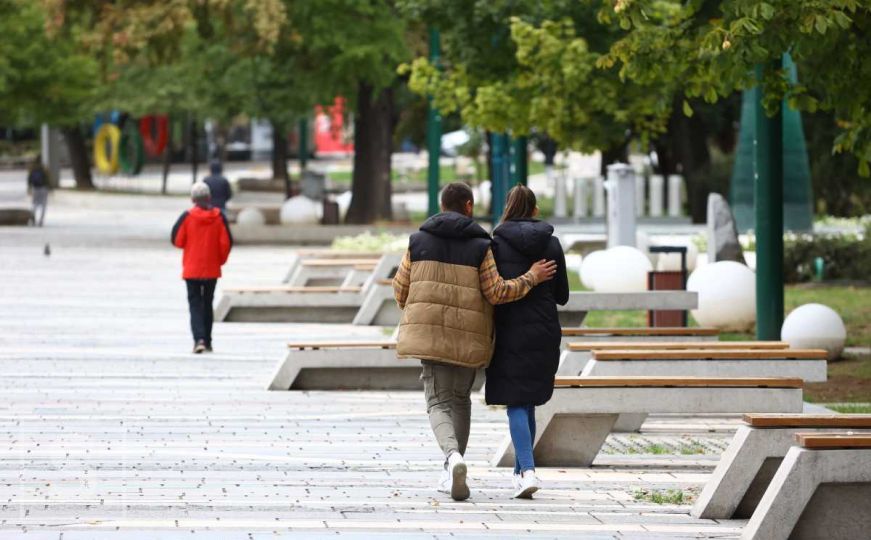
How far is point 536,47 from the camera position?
25250 mm

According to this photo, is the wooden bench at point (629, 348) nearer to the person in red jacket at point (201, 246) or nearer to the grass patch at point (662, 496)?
the grass patch at point (662, 496)

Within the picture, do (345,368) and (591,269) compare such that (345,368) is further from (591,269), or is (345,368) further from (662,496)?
(591,269)

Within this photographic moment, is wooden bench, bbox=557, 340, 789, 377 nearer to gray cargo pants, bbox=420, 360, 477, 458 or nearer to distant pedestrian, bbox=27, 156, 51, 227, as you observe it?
gray cargo pants, bbox=420, 360, 477, 458

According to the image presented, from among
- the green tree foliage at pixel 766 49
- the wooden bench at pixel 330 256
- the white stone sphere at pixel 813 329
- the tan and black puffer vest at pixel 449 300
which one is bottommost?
the wooden bench at pixel 330 256

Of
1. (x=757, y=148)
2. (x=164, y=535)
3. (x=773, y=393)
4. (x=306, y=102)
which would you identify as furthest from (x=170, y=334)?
(x=306, y=102)

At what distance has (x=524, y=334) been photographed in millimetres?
Result: 9172

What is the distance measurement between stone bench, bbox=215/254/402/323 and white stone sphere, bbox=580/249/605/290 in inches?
96.4

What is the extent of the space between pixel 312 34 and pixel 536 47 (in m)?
11.4

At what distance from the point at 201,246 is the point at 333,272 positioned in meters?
7.78

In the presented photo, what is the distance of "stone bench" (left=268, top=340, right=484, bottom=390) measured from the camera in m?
14.4

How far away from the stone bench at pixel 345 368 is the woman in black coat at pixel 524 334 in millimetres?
5182

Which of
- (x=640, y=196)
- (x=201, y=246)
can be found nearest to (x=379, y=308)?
(x=201, y=246)

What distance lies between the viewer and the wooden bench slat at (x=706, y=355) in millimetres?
11383

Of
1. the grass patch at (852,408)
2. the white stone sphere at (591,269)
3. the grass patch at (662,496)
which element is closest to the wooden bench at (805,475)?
the grass patch at (662,496)
